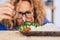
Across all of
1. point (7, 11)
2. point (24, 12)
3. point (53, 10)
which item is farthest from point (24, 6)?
point (53, 10)

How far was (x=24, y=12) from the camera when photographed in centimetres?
136

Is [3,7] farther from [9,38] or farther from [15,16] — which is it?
[9,38]

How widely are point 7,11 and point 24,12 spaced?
0.49 ft

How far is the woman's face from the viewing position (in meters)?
1.35

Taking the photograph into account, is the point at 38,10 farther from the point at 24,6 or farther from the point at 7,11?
the point at 7,11

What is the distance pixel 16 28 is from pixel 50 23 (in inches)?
11.9

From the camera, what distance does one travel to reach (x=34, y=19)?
1356 millimetres

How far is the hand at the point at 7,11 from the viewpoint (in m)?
1.32

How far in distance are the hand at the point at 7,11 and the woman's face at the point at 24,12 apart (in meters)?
0.06

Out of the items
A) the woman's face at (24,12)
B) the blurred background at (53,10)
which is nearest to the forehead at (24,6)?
the woman's face at (24,12)

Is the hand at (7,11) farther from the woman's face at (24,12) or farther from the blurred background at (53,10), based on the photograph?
the blurred background at (53,10)

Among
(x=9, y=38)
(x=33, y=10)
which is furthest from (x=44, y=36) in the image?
(x=33, y=10)

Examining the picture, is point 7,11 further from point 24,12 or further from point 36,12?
point 36,12

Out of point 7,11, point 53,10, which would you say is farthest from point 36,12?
point 7,11
